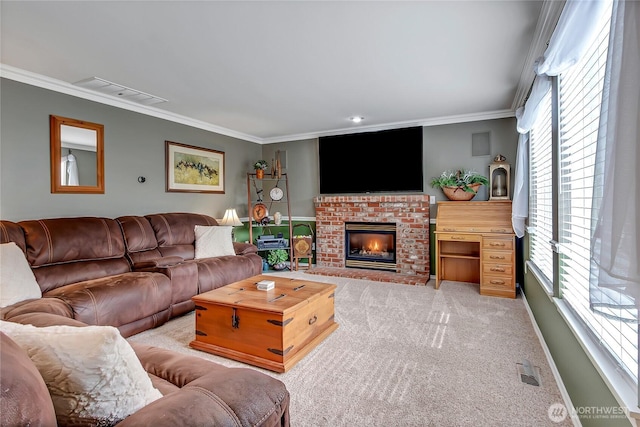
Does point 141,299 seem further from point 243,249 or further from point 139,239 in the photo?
point 243,249

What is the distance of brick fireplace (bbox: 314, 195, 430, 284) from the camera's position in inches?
192

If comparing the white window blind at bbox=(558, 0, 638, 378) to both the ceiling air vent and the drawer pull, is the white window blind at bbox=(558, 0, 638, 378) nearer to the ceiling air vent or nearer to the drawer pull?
the drawer pull

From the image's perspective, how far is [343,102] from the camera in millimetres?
3922

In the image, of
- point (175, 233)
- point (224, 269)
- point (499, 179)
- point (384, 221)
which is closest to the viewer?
point (224, 269)

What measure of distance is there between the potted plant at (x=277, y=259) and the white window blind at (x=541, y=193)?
11.5ft

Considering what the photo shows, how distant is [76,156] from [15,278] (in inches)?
61.5

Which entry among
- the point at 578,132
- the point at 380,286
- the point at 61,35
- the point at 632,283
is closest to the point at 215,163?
the point at 61,35

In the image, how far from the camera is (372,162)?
520 centimetres

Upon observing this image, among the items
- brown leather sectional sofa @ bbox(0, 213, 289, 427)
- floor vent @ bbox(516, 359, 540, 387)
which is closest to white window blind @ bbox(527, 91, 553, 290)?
floor vent @ bbox(516, 359, 540, 387)

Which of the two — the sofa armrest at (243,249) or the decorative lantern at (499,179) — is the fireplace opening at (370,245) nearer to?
the decorative lantern at (499,179)

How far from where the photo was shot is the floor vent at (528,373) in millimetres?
2012

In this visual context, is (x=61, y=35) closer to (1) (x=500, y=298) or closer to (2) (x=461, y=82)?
(2) (x=461, y=82)

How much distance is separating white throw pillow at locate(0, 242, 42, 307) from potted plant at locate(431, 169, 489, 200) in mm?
4548

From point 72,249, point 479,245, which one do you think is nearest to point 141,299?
point 72,249
